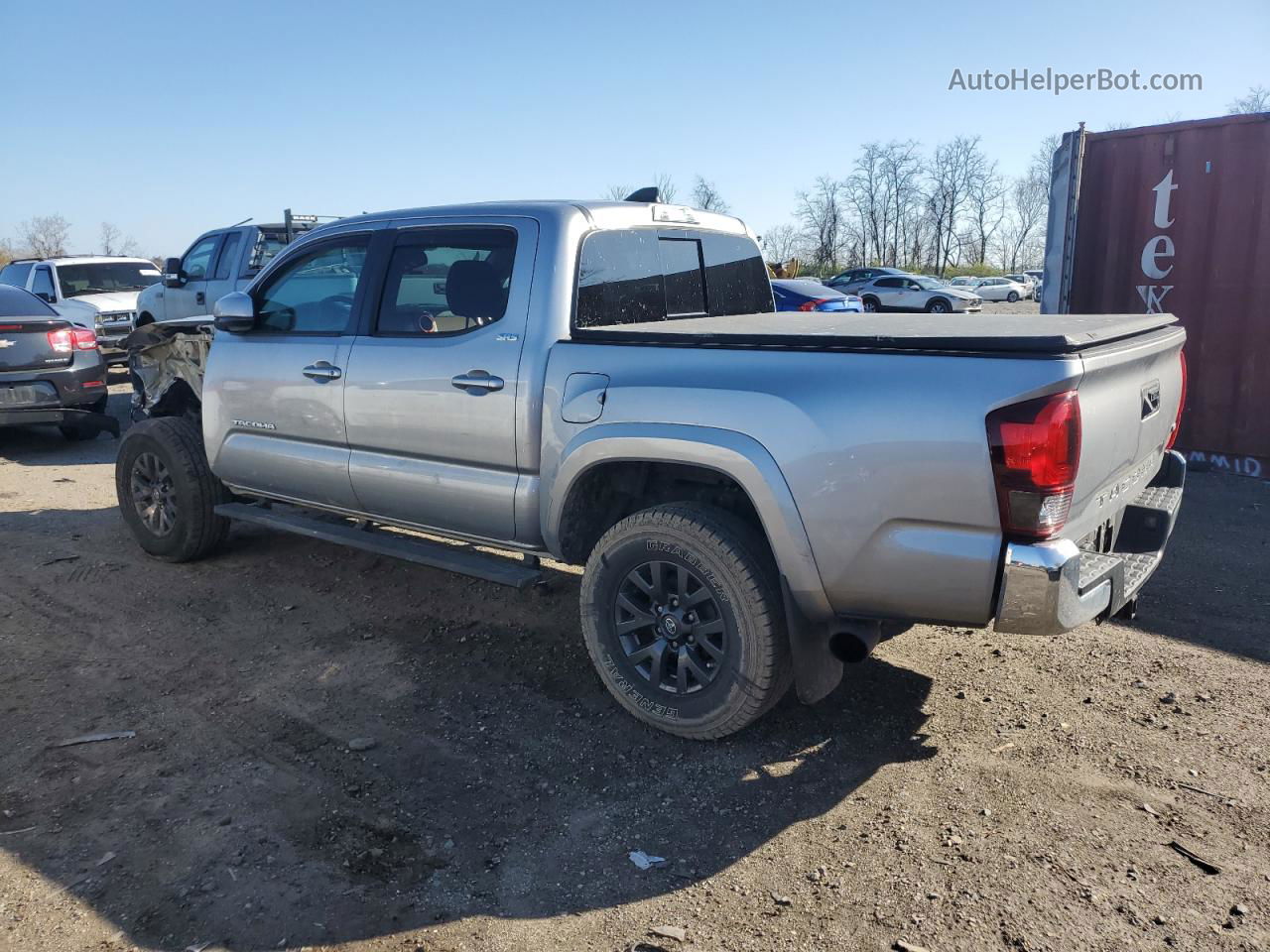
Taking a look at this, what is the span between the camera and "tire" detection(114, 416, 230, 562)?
561 centimetres

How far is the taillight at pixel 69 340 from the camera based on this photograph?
9219 millimetres

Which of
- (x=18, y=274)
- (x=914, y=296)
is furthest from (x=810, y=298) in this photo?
(x=914, y=296)

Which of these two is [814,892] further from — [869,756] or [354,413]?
[354,413]

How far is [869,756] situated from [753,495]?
3.55ft

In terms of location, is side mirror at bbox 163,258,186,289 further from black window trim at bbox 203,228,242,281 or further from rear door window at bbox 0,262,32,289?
rear door window at bbox 0,262,32,289

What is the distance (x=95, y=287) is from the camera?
14711 mm

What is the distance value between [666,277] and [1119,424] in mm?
2092

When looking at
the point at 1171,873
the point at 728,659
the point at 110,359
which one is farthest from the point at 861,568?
the point at 110,359

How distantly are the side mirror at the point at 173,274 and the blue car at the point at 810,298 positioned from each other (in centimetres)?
951

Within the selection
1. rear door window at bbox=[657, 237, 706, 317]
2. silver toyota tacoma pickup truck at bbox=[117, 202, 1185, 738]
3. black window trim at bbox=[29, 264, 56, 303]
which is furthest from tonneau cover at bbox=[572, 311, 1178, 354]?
black window trim at bbox=[29, 264, 56, 303]

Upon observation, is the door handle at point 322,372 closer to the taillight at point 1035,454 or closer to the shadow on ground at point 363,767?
the shadow on ground at point 363,767

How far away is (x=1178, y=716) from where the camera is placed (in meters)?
3.71

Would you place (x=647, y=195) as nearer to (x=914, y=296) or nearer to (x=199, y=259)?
(x=199, y=259)

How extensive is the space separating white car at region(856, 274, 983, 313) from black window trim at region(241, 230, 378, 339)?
26966mm
